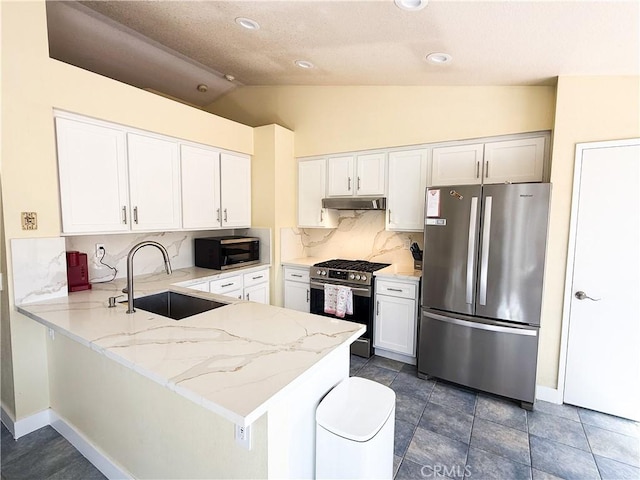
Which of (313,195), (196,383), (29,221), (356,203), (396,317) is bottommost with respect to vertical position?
(396,317)

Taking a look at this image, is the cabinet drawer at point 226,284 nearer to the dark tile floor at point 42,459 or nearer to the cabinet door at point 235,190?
the cabinet door at point 235,190

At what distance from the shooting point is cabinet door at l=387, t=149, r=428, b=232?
10.6 feet

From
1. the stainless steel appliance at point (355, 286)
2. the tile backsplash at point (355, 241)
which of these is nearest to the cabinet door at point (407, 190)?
the tile backsplash at point (355, 241)

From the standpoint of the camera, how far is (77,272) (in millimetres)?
2463

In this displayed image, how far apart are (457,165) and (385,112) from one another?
0.96 metres

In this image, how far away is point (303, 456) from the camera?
1.39m

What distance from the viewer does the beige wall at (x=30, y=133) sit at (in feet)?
6.37

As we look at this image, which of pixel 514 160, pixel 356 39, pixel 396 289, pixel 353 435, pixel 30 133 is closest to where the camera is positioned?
pixel 353 435

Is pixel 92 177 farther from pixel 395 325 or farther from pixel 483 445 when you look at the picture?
pixel 483 445

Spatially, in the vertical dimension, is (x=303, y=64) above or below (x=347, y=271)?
above

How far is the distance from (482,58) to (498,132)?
2.55ft

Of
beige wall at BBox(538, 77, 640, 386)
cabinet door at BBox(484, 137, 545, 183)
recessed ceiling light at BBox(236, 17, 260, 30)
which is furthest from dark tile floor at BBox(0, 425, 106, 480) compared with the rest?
cabinet door at BBox(484, 137, 545, 183)

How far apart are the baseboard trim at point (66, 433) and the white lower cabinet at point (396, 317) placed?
2.30 m

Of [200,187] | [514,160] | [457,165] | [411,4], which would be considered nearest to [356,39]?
[411,4]
